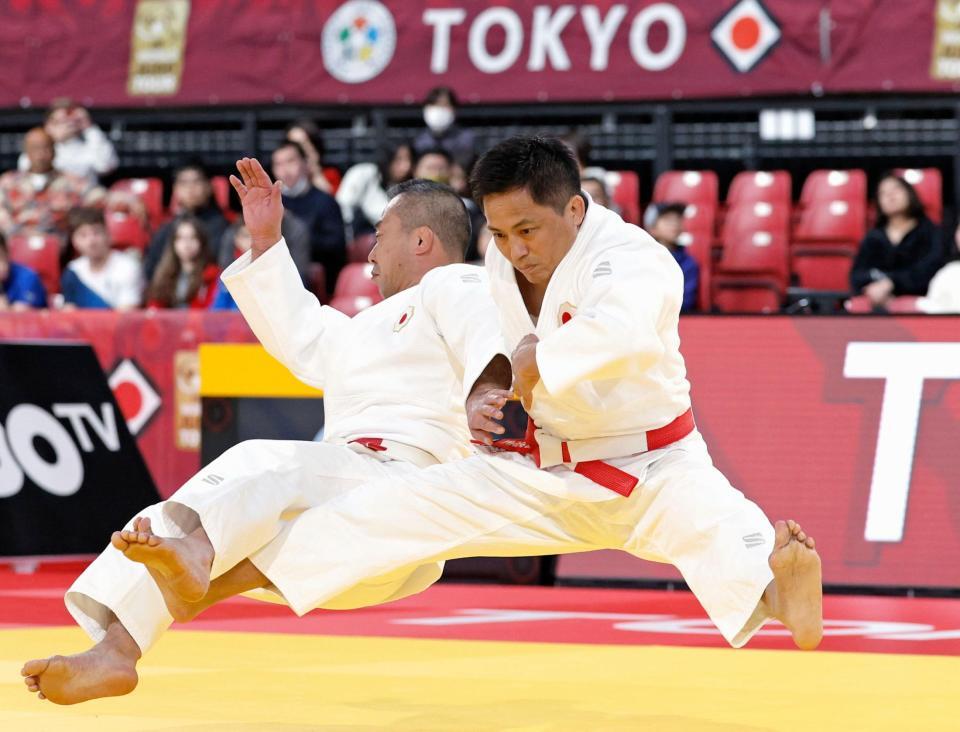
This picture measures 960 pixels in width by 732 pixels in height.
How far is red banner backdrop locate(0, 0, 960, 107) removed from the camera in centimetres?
967

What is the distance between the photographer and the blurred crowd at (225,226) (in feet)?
27.3

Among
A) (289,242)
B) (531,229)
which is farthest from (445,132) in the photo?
(531,229)

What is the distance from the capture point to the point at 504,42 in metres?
10.3

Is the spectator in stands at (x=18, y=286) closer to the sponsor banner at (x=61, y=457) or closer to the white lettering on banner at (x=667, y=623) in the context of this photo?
the sponsor banner at (x=61, y=457)

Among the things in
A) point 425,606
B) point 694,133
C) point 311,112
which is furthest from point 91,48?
point 425,606

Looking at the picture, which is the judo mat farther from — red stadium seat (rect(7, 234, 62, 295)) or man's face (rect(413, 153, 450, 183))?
red stadium seat (rect(7, 234, 62, 295))

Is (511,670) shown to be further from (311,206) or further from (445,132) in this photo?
(445,132)

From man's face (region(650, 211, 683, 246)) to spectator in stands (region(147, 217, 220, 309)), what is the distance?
8.20 ft

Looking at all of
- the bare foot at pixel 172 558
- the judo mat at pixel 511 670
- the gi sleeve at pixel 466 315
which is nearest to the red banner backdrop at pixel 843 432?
the judo mat at pixel 511 670

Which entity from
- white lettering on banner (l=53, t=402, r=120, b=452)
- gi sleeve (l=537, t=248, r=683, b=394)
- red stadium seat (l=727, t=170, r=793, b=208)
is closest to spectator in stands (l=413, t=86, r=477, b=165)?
red stadium seat (l=727, t=170, r=793, b=208)

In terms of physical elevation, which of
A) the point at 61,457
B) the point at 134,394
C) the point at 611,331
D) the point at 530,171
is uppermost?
the point at 530,171

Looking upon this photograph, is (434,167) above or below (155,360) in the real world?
above

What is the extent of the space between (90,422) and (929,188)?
505 cm

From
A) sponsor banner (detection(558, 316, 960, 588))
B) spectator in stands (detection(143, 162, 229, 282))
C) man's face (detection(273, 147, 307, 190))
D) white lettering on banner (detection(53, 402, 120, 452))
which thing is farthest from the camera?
spectator in stands (detection(143, 162, 229, 282))
